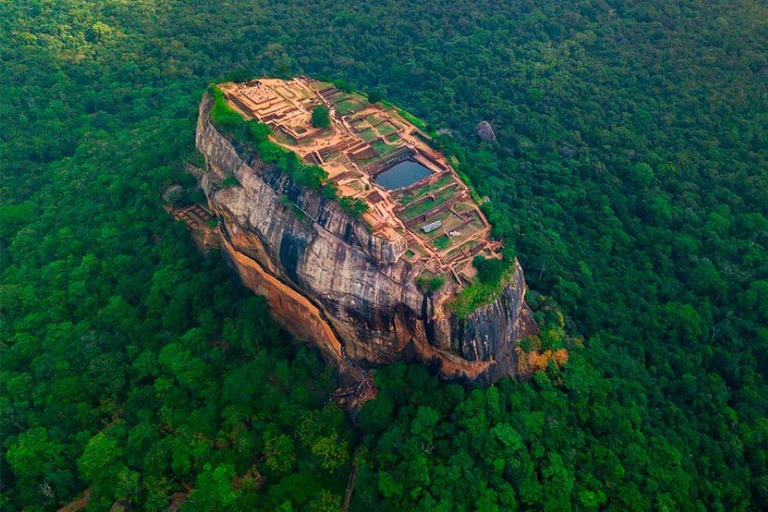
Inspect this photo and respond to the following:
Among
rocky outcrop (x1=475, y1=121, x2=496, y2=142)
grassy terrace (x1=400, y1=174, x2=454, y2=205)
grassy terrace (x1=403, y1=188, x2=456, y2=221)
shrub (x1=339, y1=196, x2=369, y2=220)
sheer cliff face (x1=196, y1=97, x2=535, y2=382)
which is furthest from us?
rocky outcrop (x1=475, y1=121, x2=496, y2=142)

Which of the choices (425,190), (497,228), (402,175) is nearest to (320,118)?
(402,175)

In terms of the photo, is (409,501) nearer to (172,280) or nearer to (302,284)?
→ (302,284)

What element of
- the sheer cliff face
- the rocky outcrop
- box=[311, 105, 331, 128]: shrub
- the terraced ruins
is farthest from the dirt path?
the rocky outcrop

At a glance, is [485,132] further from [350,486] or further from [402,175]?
[350,486]

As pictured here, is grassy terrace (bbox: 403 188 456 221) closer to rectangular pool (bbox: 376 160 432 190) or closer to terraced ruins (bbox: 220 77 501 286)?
terraced ruins (bbox: 220 77 501 286)

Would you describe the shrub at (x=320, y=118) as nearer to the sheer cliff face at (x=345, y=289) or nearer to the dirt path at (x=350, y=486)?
the sheer cliff face at (x=345, y=289)

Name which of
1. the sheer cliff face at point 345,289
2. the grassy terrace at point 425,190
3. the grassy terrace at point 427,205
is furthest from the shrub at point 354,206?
the grassy terrace at point 425,190
